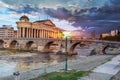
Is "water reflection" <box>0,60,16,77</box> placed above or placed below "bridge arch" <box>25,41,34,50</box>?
below

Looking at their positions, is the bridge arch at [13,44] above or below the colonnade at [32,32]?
below

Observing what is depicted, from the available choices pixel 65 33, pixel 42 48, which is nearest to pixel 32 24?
pixel 42 48

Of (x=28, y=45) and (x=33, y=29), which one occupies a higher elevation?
(x=33, y=29)

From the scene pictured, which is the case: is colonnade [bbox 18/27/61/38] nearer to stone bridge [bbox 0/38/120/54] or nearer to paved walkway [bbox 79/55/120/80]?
stone bridge [bbox 0/38/120/54]

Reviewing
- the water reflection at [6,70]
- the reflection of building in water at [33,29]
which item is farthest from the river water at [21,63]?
the reflection of building in water at [33,29]

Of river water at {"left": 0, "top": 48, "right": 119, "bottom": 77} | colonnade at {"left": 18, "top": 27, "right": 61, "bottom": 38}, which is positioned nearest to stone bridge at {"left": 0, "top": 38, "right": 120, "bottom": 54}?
river water at {"left": 0, "top": 48, "right": 119, "bottom": 77}

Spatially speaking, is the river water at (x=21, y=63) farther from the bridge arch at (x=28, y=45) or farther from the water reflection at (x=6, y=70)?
the bridge arch at (x=28, y=45)

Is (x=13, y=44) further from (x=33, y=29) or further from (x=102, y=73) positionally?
(x=102, y=73)

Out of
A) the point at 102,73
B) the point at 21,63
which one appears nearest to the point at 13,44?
the point at 21,63

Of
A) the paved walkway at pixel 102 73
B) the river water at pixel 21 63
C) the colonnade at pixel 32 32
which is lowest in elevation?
the river water at pixel 21 63

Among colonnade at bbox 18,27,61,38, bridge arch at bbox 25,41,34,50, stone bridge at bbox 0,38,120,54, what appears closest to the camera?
stone bridge at bbox 0,38,120,54

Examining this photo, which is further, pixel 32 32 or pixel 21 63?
pixel 32 32

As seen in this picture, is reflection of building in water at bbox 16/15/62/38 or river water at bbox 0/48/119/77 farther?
reflection of building in water at bbox 16/15/62/38

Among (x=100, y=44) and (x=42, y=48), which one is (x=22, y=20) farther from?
(x=100, y=44)
